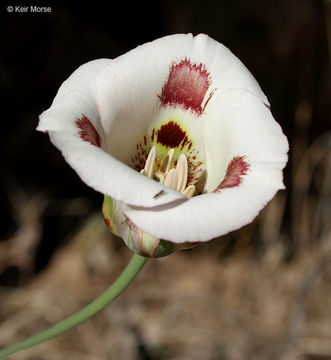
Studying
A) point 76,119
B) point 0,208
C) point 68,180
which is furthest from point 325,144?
point 76,119

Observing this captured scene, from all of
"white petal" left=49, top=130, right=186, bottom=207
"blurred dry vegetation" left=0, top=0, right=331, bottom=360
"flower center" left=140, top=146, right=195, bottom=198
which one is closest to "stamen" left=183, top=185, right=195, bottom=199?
"flower center" left=140, top=146, right=195, bottom=198

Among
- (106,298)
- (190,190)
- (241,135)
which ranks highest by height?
(241,135)

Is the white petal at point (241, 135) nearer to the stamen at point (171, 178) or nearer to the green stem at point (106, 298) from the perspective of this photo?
the stamen at point (171, 178)

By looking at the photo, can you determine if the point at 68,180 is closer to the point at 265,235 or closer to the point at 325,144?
the point at 265,235

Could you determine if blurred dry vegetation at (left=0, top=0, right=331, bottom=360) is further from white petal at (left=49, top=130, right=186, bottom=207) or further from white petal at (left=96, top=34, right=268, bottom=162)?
white petal at (left=49, top=130, right=186, bottom=207)

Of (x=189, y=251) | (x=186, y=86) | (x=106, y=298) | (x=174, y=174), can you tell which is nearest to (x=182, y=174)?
(x=174, y=174)

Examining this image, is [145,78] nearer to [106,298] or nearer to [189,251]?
[106,298]

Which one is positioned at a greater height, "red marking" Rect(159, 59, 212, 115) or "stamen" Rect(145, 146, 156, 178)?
"red marking" Rect(159, 59, 212, 115)
